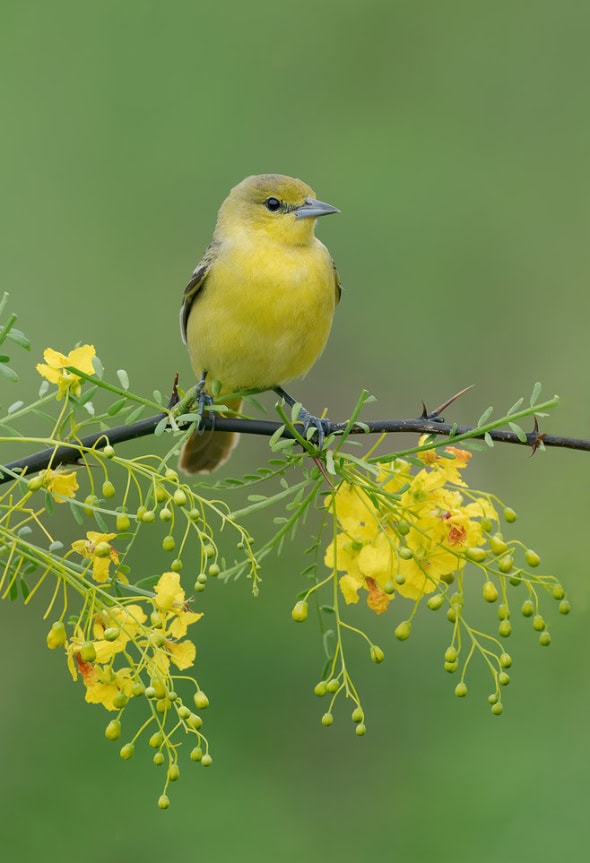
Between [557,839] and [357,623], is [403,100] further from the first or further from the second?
[557,839]

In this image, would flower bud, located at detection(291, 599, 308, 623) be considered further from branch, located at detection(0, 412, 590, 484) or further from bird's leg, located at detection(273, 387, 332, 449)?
bird's leg, located at detection(273, 387, 332, 449)

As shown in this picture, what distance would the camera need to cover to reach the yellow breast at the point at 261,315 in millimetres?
3719

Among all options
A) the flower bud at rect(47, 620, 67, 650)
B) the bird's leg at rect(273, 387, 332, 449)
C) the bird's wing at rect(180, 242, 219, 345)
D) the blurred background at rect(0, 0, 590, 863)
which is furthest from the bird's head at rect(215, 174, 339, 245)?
the flower bud at rect(47, 620, 67, 650)

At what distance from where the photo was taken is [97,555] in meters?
2.04

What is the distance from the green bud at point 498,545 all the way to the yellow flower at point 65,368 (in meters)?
0.72

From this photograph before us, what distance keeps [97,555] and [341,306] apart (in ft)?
17.7

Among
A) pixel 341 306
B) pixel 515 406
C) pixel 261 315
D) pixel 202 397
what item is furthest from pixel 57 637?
pixel 341 306

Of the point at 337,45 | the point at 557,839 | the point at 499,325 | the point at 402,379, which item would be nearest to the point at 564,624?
the point at 557,839

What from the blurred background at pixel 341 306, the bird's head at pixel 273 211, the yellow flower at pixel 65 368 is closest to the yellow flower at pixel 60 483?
the yellow flower at pixel 65 368

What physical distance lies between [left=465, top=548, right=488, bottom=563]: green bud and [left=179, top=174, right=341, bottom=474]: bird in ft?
4.69

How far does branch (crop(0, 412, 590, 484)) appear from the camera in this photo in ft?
A: 6.88

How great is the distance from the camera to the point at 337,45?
9.37m

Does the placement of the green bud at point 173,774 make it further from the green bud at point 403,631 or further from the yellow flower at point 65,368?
the yellow flower at point 65,368

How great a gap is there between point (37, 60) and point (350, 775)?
5337mm
